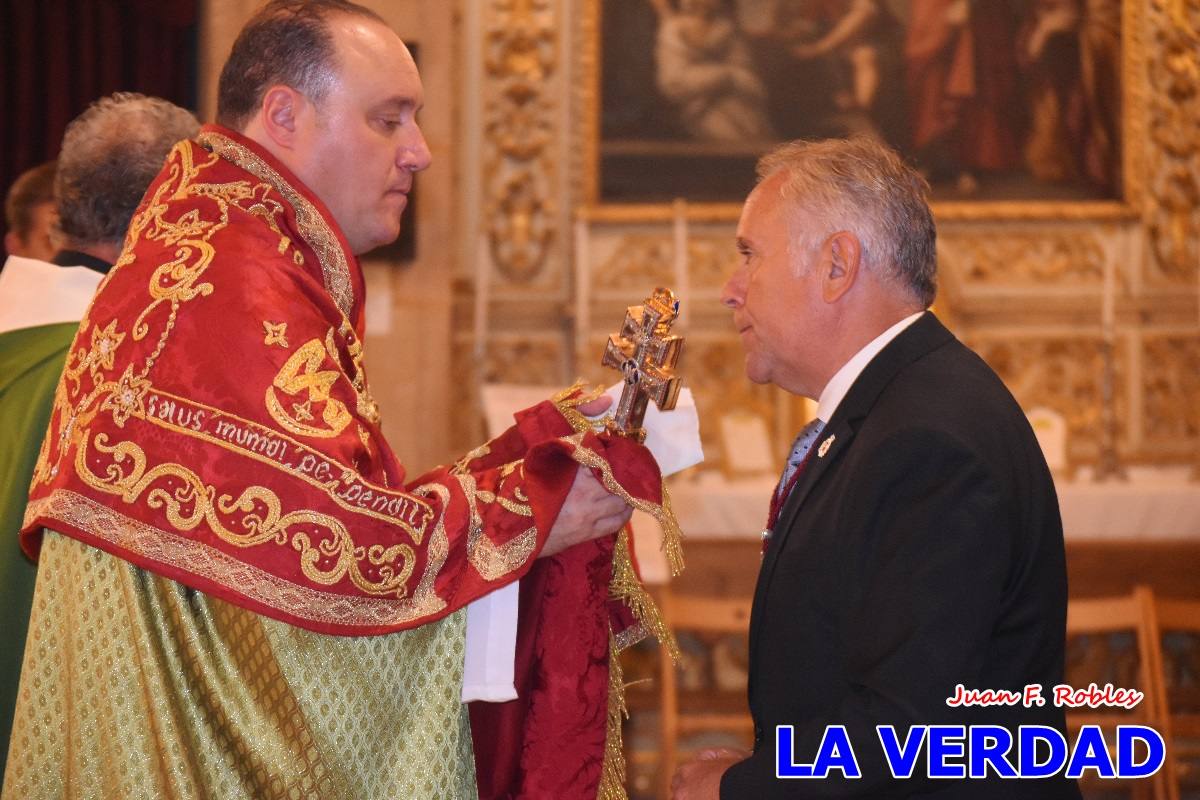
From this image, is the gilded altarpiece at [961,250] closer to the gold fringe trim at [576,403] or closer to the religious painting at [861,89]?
the religious painting at [861,89]

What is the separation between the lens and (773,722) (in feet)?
7.73

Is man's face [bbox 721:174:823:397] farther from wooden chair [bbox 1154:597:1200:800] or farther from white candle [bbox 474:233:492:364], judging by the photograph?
white candle [bbox 474:233:492:364]

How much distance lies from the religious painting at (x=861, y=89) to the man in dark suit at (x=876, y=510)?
186 inches

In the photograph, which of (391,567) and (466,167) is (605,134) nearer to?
(466,167)

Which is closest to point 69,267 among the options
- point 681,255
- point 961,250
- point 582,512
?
point 582,512

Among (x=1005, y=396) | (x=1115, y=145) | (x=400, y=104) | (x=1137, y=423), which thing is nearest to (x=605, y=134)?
(x=1115, y=145)

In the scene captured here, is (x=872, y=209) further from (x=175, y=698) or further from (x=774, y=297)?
(x=175, y=698)

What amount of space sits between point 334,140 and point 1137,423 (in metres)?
5.82

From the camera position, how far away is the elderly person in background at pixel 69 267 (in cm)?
292

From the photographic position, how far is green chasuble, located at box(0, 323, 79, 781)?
286 cm

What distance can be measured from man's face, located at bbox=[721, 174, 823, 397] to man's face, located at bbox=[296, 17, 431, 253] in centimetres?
63

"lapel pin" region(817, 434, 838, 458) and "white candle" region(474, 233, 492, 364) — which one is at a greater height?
"white candle" region(474, 233, 492, 364)

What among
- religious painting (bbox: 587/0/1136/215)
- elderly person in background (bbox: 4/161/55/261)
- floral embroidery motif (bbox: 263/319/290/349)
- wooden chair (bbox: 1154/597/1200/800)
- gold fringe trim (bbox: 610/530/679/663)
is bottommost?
Result: wooden chair (bbox: 1154/597/1200/800)

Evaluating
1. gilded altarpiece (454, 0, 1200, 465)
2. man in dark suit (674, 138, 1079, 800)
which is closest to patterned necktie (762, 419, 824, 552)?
man in dark suit (674, 138, 1079, 800)
